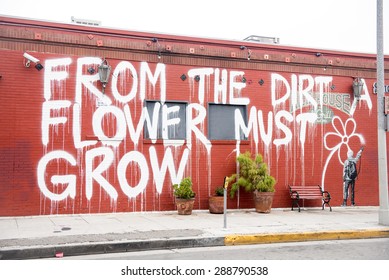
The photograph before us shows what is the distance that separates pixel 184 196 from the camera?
1366 cm

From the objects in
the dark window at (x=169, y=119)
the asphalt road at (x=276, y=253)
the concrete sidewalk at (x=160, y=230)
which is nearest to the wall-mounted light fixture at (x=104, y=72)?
the dark window at (x=169, y=119)

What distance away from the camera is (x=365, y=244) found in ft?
34.0

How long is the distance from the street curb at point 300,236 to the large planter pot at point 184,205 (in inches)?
139

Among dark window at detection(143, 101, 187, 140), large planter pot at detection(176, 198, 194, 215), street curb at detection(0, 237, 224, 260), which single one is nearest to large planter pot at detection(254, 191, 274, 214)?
large planter pot at detection(176, 198, 194, 215)

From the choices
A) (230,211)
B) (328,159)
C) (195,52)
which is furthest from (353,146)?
(195,52)

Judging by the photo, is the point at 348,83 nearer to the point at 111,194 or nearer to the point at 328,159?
the point at 328,159

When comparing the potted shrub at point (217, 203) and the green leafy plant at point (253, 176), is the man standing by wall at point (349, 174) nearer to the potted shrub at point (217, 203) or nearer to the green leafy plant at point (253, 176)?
the green leafy plant at point (253, 176)

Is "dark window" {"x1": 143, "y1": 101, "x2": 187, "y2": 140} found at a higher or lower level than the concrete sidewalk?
higher

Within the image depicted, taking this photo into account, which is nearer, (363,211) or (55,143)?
(55,143)

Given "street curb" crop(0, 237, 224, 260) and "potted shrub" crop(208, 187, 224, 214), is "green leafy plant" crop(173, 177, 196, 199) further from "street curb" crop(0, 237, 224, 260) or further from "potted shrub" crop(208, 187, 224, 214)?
"street curb" crop(0, 237, 224, 260)

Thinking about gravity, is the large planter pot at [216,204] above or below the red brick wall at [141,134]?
below

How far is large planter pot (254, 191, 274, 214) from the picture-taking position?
47.0 ft

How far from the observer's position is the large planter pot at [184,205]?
13633 mm
